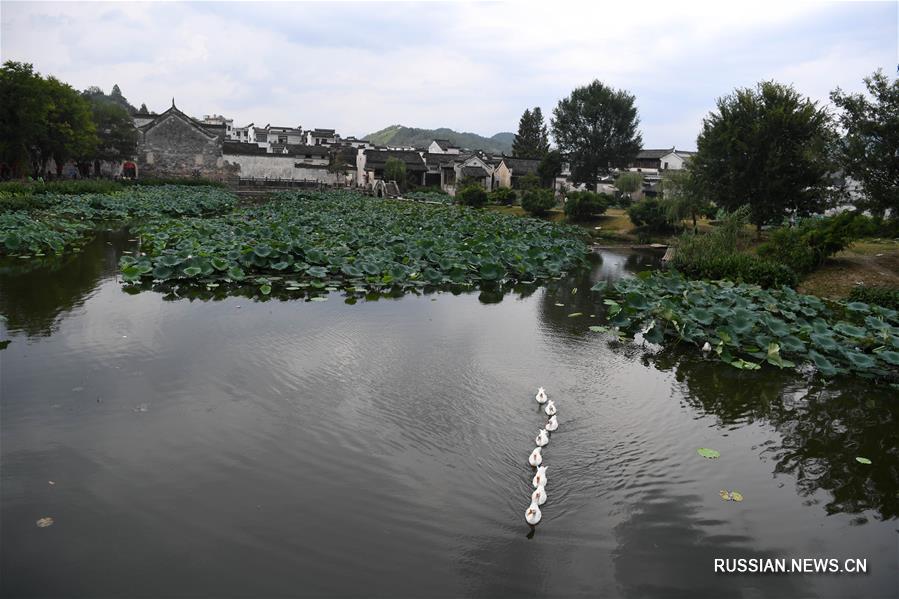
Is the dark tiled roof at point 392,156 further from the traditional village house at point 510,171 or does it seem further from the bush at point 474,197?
the bush at point 474,197

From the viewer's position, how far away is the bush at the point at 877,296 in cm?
1118

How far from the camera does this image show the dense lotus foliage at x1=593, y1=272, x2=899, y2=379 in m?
8.02

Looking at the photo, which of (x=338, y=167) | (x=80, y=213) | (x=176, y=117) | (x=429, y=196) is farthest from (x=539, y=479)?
(x=338, y=167)

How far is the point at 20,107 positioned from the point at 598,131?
3820cm

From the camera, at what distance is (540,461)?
533cm

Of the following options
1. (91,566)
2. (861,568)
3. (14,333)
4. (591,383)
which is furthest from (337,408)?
(14,333)

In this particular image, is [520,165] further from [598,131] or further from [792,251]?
[792,251]

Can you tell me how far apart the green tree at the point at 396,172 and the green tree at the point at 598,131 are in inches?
525

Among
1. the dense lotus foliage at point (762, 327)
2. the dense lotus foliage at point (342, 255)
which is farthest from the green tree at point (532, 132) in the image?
the dense lotus foliage at point (762, 327)

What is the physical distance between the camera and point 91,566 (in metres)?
3.95

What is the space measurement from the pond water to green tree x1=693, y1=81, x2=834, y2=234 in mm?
14846

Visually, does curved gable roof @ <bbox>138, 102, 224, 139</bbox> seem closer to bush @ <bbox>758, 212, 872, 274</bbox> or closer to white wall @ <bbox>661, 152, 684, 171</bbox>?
bush @ <bbox>758, 212, 872, 274</bbox>

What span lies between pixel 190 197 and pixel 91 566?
3052 centimetres

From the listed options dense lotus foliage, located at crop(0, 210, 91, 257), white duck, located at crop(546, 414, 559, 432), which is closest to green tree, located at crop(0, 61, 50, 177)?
dense lotus foliage, located at crop(0, 210, 91, 257)
